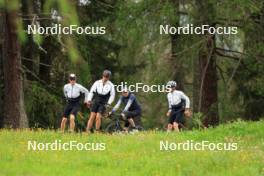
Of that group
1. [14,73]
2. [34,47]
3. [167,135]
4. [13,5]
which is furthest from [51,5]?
[34,47]

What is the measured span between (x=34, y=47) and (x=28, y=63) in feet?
4.68

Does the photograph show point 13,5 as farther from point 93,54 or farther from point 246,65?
point 93,54

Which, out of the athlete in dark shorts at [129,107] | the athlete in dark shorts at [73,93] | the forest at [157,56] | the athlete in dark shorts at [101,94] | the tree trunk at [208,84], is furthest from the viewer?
the tree trunk at [208,84]

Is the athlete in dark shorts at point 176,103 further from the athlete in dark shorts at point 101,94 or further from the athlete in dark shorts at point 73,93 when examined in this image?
the athlete in dark shorts at point 73,93

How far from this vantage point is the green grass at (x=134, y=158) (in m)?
11.8

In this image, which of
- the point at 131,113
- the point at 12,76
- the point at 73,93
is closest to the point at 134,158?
the point at 73,93

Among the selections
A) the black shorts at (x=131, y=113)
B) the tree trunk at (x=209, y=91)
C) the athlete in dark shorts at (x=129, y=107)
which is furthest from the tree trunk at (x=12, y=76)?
the tree trunk at (x=209, y=91)

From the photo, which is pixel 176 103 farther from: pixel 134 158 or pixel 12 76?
pixel 134 158

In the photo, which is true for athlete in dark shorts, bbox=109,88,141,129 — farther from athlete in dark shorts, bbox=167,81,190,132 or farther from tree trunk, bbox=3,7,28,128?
tree trunk, bbox=3,7,28,128

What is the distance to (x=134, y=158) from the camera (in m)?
13.2

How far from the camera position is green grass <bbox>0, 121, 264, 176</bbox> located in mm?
11781

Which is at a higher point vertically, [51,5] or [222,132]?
[51,5]

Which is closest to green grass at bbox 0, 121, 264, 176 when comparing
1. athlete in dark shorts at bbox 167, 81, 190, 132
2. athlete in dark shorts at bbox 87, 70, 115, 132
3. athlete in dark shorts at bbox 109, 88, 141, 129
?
athlete in dark shorts at bbox 87, 70, 115, 132

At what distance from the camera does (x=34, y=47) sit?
2991 cm
